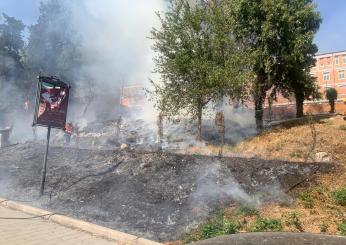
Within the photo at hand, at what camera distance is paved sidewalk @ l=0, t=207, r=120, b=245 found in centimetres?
461

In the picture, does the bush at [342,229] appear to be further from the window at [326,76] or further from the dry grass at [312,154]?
the window at [326,76]

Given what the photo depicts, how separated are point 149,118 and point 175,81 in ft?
18.6

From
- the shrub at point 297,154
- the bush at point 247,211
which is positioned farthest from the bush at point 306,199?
the shrub at point 297,154

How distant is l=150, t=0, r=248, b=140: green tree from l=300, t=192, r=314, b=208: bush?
23.9 ft

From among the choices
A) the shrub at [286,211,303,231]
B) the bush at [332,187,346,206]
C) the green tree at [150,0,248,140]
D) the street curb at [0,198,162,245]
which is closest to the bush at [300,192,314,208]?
the bush at [332,187,346,206]

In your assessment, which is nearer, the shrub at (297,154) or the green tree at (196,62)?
the shrub at (297,154)

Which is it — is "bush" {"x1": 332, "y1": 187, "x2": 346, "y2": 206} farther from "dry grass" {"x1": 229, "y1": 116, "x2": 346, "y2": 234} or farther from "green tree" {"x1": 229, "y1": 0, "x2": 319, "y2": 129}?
"green tree" {"x1": 229, "y1": 0, "x2": 319, "y2": 129}

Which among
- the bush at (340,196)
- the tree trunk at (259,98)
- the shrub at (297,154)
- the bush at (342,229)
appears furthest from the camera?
the tree trunk at (259,98)

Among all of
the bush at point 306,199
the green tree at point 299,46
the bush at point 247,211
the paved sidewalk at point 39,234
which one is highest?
the green tree at point 299,46

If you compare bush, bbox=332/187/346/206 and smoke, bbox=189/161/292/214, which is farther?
smoke, bbox=189/161/292/214

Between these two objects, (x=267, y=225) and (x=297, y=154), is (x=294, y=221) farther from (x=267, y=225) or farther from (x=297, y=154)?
(x=297, y=154)

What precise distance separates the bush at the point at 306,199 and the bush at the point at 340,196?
31 centimetres

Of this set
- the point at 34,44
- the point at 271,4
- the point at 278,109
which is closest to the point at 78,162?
the point at 271,4

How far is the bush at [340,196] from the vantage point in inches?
205
